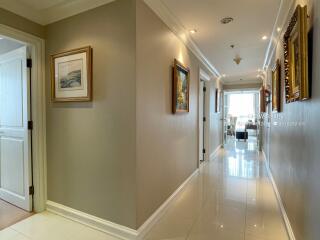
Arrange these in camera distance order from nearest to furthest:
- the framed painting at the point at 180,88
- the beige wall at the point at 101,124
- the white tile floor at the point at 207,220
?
the beige wall at the point at 101,124
the white tile floor at the point at 207,220
the framed painting at the point at 180,88

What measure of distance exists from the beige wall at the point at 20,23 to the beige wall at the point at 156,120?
135 cm

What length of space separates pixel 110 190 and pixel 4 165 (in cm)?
180

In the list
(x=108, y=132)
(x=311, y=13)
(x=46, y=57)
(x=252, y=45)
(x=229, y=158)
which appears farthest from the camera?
(x=229, y=158)

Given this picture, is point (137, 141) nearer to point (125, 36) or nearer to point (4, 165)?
point (125, 36)

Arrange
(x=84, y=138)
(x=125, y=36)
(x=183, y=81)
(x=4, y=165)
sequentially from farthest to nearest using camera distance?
(x=183, y=81) < (x=4, y=165) < (x=84, y=138) < (x=125, y=36)

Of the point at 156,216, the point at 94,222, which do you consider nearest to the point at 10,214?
the point at 94,222

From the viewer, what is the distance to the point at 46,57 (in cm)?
239

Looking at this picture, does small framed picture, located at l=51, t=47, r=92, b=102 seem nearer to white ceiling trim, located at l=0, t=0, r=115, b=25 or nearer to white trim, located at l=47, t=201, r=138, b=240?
white ceiling trim, located at l=0, t=0, r=115, b=25

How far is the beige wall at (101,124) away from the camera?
185cm

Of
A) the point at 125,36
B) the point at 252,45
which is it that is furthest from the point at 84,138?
the point at 252,45

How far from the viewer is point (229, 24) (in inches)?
105

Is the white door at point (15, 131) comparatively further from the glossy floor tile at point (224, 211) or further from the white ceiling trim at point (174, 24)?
the glossy floor tile at point (224, 211)

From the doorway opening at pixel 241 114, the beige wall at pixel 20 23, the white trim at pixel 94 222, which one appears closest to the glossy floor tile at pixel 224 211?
the white trim at pixel 94 222

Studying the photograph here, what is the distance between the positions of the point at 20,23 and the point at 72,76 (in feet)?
2.62
